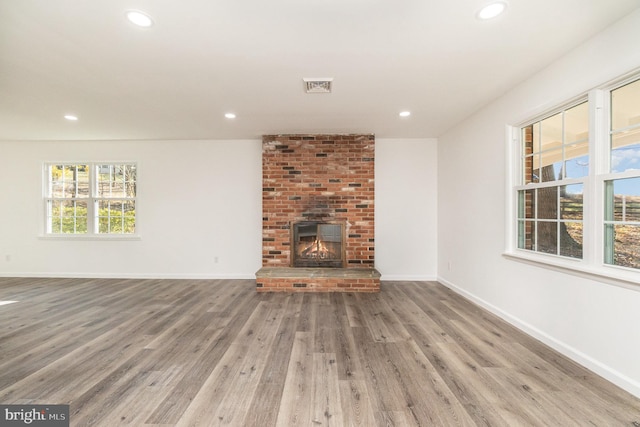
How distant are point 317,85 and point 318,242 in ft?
8.48

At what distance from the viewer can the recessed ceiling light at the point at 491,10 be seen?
1.65 meters

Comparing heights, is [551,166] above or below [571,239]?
above

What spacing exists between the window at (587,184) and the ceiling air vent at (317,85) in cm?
206

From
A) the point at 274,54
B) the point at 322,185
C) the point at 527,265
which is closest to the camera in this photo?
the point at 274,54

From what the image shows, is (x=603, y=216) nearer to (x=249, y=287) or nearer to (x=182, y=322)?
(x=182, y=322)

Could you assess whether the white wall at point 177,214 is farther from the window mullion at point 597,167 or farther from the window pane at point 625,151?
the window pane at point 625,151

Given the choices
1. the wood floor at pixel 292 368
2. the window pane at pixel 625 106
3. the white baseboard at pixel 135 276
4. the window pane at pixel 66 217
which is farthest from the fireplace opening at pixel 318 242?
the window pane at pixel 66 217

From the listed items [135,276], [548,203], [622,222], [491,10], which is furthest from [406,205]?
[135,276]

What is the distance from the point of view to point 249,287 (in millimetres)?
4273

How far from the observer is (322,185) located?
4.52 m

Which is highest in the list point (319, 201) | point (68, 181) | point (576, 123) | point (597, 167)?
point (576, 123)

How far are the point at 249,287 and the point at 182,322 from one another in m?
1.44

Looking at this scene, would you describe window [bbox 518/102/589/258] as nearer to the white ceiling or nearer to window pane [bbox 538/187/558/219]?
window pane [bbox 538/187/558/219]

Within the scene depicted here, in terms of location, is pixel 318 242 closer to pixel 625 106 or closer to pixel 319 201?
→ pixel 319 201
